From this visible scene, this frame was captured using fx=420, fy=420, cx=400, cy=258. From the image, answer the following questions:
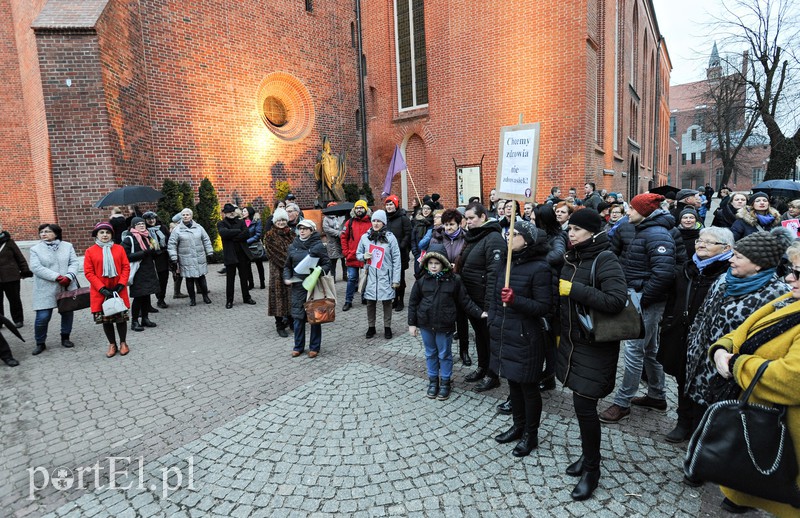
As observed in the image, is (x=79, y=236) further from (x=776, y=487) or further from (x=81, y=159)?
(x=776, y=487)

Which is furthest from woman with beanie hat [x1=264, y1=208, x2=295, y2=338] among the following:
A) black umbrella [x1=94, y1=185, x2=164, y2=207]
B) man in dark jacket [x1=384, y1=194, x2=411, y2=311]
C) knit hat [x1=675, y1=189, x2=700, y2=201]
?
knit hat [x1=675, y1=189, x2=700, y2=201]

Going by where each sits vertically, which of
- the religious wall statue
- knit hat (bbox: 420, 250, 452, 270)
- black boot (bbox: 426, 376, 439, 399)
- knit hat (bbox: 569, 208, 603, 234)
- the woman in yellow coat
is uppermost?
the religious wall statue

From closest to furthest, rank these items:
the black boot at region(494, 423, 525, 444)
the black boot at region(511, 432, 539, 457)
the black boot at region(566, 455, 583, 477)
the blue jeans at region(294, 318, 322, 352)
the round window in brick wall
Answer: the black boot at region(566, 455, 583, 477) < the black boot at region(511, 432, 539, 457) < the black boot at region(494, 423, 525, 444) < the blue jeans at region(294, 318, 322, 352) < the round window in brick wall

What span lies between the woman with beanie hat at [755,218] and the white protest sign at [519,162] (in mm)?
4499

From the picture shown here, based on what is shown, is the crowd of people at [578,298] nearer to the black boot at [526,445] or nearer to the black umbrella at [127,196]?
the black boot at [526,445]

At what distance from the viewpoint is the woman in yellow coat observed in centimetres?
193

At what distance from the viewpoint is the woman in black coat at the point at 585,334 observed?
2.69 m

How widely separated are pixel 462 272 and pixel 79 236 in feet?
35.6

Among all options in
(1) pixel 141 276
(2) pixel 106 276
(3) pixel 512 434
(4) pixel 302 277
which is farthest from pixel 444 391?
(1) pixel 141 276

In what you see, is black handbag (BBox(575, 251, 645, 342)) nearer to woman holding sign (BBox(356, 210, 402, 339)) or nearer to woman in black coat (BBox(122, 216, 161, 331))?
woman holding sign (BBox(356, 210, 402, 339))

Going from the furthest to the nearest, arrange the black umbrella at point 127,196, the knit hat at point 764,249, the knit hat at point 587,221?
the black umbrella at point 127,196 < the knit hat at point 587,221 < the knit hat at point 764,249

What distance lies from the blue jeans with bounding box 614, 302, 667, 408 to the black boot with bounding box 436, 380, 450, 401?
5.08ft

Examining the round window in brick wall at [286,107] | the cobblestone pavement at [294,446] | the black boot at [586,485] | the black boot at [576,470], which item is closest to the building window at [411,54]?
the round window in brick wall at [286,107]

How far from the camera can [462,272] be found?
475 cm
